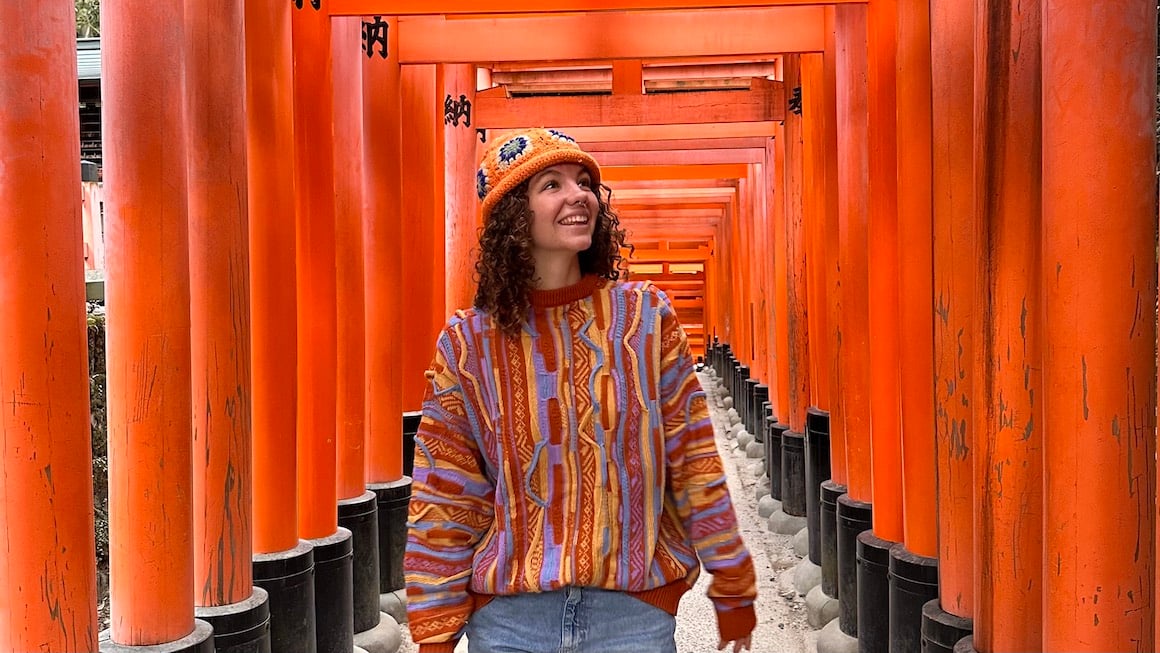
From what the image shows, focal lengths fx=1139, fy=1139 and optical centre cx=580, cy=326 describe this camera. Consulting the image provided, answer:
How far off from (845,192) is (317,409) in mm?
2660

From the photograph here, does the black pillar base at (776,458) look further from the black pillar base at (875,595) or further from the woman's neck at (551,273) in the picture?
the woman's neck at (551,273)

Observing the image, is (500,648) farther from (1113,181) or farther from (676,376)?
(1113,181)

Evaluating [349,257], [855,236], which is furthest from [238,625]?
[855,236]

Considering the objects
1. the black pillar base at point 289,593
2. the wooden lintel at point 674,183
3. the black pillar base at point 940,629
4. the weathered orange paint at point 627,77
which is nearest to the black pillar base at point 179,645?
the black pillar base at point 289,593

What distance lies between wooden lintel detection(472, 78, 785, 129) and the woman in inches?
246

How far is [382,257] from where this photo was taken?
19.7 ft

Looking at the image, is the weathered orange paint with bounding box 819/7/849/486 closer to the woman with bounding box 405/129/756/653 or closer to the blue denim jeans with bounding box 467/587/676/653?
the woman with bounding box 405/129/756/653

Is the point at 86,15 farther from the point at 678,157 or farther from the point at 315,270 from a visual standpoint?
the point at 315,270

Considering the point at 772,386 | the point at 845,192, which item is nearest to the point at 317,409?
the point at 845,192

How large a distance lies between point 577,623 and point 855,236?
12.3 ft

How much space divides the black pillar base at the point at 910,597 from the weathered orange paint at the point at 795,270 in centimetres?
381

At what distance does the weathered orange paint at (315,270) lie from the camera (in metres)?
4.75

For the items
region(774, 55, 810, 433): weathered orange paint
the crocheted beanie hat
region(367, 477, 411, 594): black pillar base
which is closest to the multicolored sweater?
the crocheted beanie hat

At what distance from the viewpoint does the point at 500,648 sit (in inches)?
79.4
